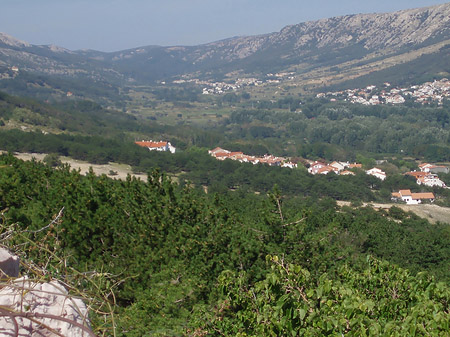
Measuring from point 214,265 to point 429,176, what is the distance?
49.2 m

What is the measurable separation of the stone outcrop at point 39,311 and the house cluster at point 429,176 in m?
52.8

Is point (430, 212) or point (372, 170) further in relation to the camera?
point (372, 170)

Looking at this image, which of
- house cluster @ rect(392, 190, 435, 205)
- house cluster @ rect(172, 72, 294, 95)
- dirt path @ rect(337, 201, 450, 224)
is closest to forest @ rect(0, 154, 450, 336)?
dirt path @ rect(337, 201, 450, 224)

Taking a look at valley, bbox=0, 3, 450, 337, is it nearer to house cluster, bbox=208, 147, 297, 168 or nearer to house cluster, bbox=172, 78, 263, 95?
house cluster, bbox=208, 147, 297, 168

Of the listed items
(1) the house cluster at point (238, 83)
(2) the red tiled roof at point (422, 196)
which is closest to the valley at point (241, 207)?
(2) the red tiled roof at point (422, 196)

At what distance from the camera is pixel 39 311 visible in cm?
198

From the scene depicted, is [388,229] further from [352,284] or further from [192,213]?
[352,284]

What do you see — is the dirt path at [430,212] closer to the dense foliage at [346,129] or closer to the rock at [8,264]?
→ the rock at [8,264]

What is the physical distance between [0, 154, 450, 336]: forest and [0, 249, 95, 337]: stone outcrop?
0.15 meters

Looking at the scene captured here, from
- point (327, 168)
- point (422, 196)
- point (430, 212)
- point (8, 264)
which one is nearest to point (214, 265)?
point (8, 264)

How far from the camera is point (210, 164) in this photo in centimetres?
4694

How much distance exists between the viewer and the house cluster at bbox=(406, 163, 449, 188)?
167ft

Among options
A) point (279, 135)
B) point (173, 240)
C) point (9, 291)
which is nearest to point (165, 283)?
point (173, 240)

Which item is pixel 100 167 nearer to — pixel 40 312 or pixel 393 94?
pixel 40 312
